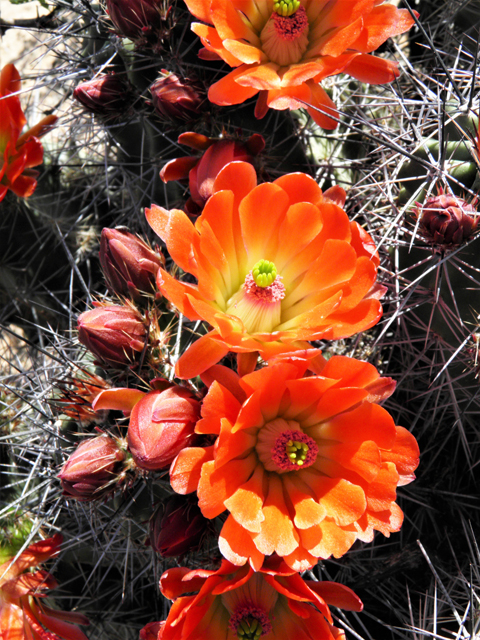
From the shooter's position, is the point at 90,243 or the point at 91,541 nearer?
the point at 91,541

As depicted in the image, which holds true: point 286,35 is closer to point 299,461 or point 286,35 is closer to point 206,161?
point 206,161

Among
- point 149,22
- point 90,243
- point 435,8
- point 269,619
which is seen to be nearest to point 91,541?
point 269,619

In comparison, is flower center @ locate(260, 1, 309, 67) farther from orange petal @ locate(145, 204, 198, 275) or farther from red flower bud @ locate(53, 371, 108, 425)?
red flower bud @ locate(53, 371, 108, 425)

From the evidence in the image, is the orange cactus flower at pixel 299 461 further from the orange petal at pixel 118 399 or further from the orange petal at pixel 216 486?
the orange petal at pixel 118 399

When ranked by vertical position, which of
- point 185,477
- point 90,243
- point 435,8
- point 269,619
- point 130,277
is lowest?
point 269,619

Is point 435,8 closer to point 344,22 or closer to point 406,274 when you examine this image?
point 344,22

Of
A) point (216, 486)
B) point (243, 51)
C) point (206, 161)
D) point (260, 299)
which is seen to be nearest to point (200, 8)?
point (243, 51)
